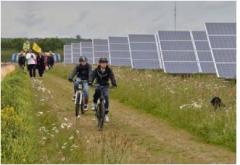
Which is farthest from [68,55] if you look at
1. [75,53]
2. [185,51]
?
[185,51]

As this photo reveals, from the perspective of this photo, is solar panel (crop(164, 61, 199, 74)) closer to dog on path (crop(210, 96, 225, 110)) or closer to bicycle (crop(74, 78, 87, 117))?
bicycle (crop(74, 78, 87, 117))

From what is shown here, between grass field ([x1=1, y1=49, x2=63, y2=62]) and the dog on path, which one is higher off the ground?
grass field ([x1=1, y1=49, x2=63, y2=62])

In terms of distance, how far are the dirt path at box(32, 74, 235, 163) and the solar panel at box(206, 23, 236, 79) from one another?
25.3ft

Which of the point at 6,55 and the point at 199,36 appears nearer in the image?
the point at 199,36

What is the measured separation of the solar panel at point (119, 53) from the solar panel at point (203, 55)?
1183 cm

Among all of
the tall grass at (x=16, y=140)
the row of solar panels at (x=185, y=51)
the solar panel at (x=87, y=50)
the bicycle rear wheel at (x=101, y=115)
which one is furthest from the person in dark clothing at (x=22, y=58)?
the tall grass at (x=16, y=140)

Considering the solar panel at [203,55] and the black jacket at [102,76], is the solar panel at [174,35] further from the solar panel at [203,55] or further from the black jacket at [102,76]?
the black jacket at [102,76]

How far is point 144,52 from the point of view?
1634 inches

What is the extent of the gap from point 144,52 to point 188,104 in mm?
25677

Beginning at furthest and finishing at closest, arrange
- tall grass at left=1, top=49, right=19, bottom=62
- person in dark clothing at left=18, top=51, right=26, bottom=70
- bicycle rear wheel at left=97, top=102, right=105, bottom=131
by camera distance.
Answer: tall grass at left=1, top=49, right=19, bottom=62, person in dark clothing at left=18, top=51, right=26, bottom=70, bicycle rear wheel at left=97, top=102, right=105, bottom=131

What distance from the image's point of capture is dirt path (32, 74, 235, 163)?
34.3 ft

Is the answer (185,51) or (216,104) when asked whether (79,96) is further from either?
(185,51)

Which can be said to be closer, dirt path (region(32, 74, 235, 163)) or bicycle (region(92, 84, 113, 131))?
dirt path (region(32, 74, 235, 163))

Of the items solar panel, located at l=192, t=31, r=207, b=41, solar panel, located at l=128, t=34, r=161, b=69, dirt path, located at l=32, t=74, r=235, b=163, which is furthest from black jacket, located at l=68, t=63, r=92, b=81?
solar panel, located at l=128, t=34, r=161, b=69
